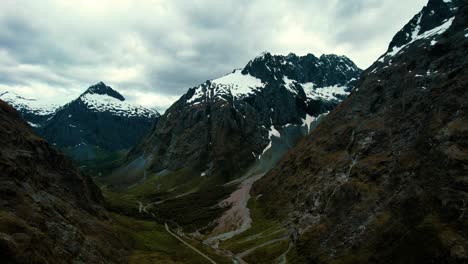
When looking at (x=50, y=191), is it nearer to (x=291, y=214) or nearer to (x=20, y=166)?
(x=20, y=166)

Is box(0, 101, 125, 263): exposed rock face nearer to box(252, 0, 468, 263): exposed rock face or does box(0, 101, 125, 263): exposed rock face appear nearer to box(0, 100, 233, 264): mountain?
box(0, 100, 233, 264): mountain

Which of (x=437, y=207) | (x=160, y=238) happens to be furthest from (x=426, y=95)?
(x=160, y=238)

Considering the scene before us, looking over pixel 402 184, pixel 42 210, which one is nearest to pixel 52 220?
pixel 42 210

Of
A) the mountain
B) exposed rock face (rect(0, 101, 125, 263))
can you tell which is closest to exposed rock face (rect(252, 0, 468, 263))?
the mountain

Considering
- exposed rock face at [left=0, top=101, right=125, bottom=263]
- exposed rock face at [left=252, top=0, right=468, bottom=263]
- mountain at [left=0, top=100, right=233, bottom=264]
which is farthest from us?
exposed rock face at [left=252, top=0, right=468, bottom=263]

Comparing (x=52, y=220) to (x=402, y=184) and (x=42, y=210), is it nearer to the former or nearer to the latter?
(x=42, y=210)

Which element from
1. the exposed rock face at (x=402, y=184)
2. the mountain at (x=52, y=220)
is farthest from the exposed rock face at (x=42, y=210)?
the exposed rock face at (x=402, y=184)
